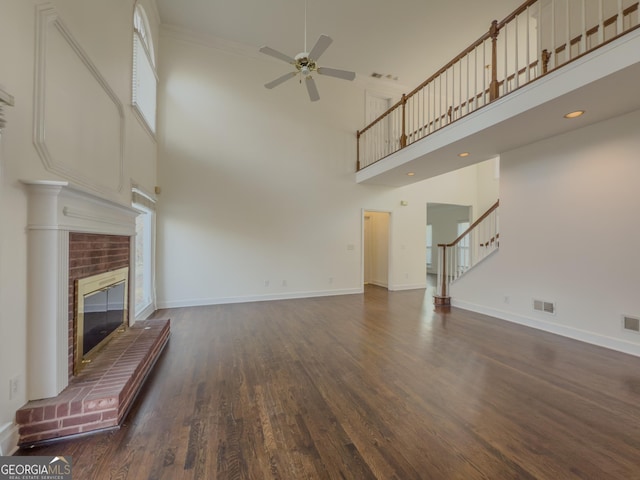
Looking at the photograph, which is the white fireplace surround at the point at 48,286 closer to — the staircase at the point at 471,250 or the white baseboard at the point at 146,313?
the white baseboard at the point at 146,313

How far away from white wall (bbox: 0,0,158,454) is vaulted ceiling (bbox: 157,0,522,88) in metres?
2.13

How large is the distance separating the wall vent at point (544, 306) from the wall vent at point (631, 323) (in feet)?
2.28

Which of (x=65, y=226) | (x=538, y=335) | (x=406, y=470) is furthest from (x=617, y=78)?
(x=65, y=226)

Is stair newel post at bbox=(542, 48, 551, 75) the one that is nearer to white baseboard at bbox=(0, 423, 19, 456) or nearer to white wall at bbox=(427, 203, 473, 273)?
white baseboard at bbox=(0, 423, 19, 456)

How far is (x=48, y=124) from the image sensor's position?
191 centimetres

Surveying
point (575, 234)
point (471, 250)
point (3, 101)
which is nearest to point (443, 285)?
point (471, 250)

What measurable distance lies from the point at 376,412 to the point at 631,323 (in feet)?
10.8

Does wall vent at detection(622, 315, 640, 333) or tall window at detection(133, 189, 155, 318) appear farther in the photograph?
tall window at detection(133, 189, 155, 318)

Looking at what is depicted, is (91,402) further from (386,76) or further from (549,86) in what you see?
(386,76)

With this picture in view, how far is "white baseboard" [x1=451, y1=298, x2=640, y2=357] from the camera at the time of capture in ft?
10.1

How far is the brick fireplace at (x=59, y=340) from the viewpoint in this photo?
→ 173 centimetres

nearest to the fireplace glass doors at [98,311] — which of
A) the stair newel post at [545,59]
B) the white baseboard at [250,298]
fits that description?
the white baseboard at [250,298]

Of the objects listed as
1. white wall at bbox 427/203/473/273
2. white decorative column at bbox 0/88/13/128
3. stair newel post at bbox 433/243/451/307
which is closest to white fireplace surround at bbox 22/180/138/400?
white decorative column at bbox 0/88/13/128

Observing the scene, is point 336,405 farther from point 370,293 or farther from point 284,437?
point 370,293
